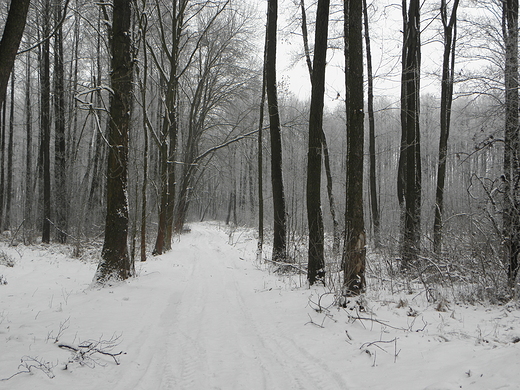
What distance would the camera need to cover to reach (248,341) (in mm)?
4340

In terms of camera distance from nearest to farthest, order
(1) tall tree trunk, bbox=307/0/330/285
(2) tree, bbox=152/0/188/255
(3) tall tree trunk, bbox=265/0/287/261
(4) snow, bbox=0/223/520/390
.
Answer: (4) snow, bbox=0/223/520/390, (1) tall tree trunk, bbox=307/0/330/285, (3) tall tree trunk, bbox=265/0/287/261, (2) tree, bbox=152/0/188/255

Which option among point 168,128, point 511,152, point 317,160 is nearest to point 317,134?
point 317,160

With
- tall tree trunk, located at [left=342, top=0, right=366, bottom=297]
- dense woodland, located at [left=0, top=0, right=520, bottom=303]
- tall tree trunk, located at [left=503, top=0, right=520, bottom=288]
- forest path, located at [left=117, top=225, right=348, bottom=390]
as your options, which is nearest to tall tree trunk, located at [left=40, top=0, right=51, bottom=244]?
dense woodland, located at [left=0, top=0, right=520, bottom=303]

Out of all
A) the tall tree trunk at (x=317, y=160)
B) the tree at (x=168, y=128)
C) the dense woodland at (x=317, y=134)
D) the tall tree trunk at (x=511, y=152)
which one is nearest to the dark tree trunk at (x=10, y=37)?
the dense woodland at (x=317, y=134)

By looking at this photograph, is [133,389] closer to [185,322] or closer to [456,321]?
[185,322]

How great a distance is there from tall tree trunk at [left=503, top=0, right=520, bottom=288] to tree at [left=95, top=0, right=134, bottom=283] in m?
7.35

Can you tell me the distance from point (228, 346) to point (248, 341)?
31cm

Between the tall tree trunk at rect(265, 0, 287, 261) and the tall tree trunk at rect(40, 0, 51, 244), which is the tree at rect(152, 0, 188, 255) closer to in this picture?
the tall tree trunk at rect(265, 0, 287, 261)

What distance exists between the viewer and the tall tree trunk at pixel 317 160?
7261 mm

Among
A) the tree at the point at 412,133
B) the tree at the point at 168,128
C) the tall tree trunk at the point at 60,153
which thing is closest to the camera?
the tree at the point at 412,133

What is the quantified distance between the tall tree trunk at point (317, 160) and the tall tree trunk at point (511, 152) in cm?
323

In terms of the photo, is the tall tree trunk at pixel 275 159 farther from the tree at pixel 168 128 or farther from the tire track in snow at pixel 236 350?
the tree at pixel 168 128

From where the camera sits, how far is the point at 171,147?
612 inches

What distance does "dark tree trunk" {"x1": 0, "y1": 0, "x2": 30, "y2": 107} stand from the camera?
373 cm
